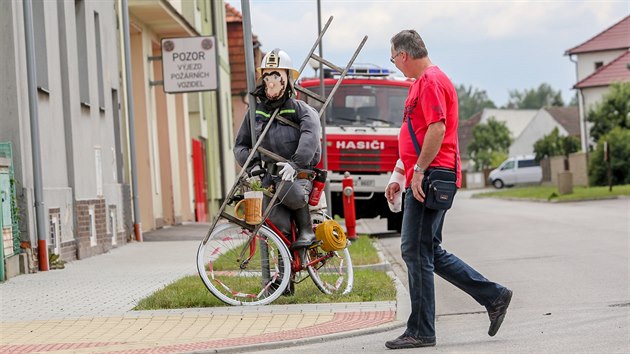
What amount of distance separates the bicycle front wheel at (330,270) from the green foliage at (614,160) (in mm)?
46227

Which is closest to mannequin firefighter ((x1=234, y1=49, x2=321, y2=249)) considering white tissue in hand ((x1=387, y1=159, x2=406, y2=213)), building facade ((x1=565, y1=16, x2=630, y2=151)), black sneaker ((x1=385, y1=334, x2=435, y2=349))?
white tissue in hand ((x1=387, y1=159, x2=406, y2=213))

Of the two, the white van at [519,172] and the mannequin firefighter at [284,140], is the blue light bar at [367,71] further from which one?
the white van at [519,172]

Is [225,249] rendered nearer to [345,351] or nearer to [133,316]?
[133,316]

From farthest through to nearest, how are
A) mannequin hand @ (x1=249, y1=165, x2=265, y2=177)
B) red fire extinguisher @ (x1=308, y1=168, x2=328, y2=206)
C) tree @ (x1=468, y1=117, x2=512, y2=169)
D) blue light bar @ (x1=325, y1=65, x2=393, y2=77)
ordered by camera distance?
1. tree @ (x1=468, y1=117, x2=512, y2=169)
2. blue light bar @ (x1=325, y1=65, x2=393, y2=77)
3. red fire extinguisher @ (x1=308, y1=168, x2=328, y2=206)
4. mannequin hand @ (x1=249, y1=165, x2=265, y2=177)

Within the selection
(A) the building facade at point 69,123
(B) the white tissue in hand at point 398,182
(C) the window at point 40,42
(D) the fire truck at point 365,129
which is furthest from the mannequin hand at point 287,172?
(D) the fire truck at point 365,129

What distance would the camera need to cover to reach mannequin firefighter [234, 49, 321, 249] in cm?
1019

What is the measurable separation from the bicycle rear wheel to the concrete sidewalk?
20 centimetres

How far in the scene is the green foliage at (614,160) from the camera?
55906 millimetres

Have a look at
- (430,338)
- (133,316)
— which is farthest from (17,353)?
(430,338)

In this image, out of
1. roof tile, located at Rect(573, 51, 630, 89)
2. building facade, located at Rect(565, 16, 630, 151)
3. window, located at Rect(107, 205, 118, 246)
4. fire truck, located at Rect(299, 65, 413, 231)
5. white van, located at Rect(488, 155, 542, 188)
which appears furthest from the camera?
building facade, located at Rect(565, 16, 630, 151)

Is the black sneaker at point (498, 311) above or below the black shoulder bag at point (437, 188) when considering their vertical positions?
below

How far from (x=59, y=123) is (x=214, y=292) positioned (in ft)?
25.0

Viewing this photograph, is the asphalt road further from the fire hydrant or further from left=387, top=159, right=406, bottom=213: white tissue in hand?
left=387, top=159, right=406, bottom=213: white tissue in hand

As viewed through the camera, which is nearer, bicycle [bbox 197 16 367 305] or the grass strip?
bicycle [bbox 197 16 367 305]
